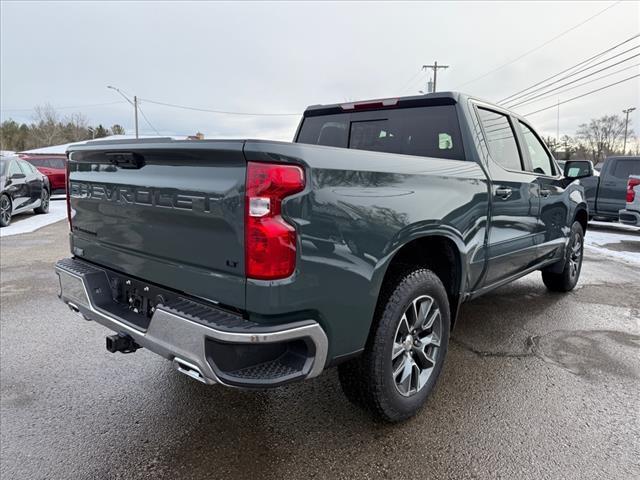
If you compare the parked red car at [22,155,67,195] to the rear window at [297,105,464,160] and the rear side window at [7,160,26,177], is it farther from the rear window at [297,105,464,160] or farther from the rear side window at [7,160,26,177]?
the rear window at [297,105,464,160]

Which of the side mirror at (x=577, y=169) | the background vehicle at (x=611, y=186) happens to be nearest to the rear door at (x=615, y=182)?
the background vehicle at (x=611, y=186)

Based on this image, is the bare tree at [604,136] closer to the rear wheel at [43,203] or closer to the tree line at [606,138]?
the tree line at [606,138]

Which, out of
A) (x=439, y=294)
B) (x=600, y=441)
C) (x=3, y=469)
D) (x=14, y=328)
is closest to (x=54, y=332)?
(x=14, y=328)

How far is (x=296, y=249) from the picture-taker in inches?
75.3

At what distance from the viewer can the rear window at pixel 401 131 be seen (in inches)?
132

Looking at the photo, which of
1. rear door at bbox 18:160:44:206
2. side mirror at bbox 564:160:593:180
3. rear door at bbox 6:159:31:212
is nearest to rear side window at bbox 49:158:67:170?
rear door at bbox 18:160:44:206

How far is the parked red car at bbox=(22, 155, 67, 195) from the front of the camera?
17.2 meters

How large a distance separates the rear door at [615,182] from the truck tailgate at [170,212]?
12.1 meters

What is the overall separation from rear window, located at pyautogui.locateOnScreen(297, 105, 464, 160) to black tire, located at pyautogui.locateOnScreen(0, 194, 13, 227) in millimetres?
9183

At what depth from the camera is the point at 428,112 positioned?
345cm

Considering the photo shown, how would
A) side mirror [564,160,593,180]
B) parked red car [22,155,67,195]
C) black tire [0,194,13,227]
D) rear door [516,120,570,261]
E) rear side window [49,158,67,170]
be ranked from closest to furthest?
rear door [516,120,570,261] → side mirror [564,160,593,180] → black tire [0,194,13,227] → parked red car [22,155,67,195] → rear side window [49,158,67,170]

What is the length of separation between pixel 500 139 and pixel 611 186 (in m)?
9.85

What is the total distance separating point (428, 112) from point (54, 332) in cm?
374

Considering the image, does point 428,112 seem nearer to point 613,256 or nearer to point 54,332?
point 54,332
